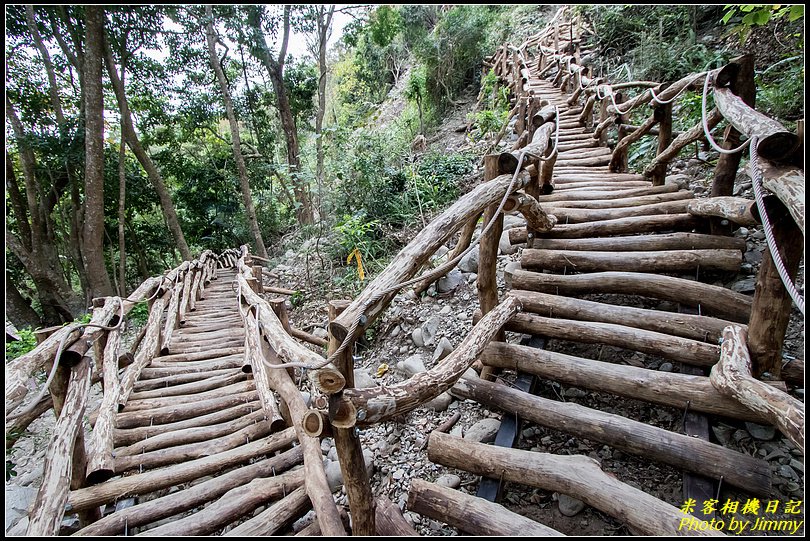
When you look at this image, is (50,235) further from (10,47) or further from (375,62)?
(375,62)

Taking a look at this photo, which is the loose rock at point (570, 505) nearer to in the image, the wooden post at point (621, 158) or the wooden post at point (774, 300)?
the wooden post at point (774, 300)

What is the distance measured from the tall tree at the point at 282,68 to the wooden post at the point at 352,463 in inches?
382

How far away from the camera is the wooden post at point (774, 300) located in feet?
5.82

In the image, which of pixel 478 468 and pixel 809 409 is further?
pixel 478 468

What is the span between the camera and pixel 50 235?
955 cm

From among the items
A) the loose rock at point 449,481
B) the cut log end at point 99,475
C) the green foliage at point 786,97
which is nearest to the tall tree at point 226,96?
the cut log end at point 99,475

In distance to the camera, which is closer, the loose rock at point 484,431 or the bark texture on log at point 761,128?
the bark texture on log at point 761,128

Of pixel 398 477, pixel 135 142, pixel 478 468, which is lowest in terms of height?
pixel 398 477

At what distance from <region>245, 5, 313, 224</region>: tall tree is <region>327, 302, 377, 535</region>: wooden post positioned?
9697 millimetres

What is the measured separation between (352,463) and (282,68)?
13728mm

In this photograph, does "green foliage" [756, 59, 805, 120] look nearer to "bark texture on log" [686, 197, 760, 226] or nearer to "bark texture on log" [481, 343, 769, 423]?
"bark texture on log" [686, 197, 760, 226]

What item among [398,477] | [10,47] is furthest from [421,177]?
[10,47]

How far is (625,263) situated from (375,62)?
684 inches

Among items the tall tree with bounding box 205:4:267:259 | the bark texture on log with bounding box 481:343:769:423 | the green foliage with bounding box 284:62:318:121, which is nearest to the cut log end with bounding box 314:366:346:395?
the bark texture on log with bounding box 481:343:769:423
